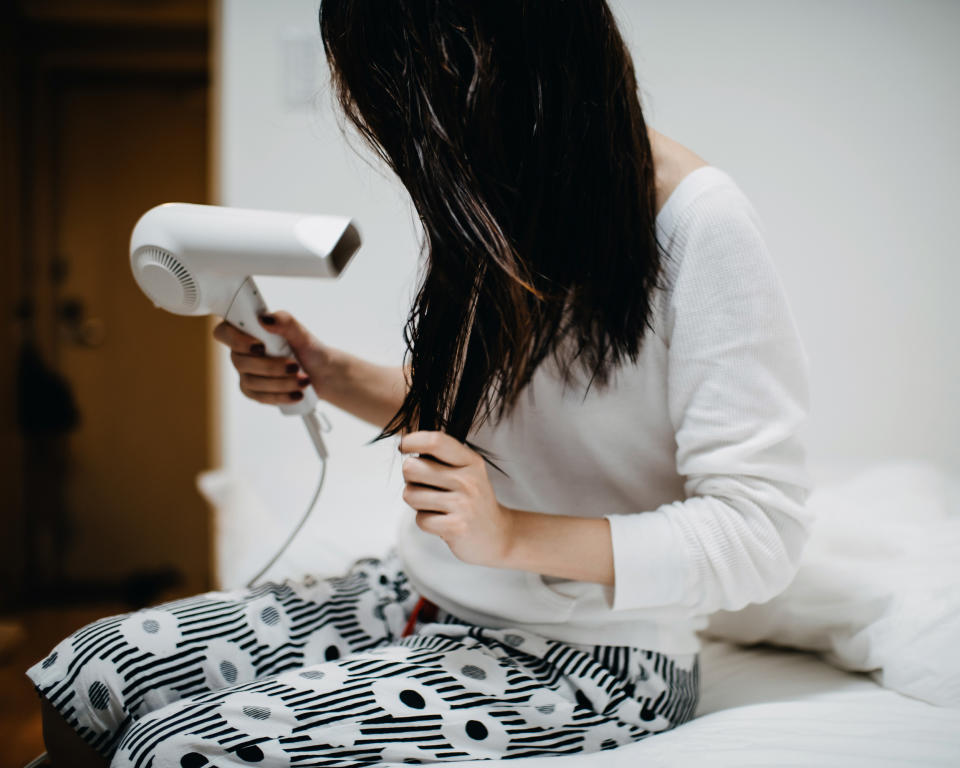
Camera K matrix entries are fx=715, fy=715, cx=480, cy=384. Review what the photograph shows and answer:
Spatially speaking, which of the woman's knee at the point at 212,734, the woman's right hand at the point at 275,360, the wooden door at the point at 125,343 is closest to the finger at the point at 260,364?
the woman's right hand at the point at 275,360

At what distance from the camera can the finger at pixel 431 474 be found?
49 centimetres

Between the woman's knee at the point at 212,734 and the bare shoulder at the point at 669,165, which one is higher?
the bare shoulder at the point at 669,165

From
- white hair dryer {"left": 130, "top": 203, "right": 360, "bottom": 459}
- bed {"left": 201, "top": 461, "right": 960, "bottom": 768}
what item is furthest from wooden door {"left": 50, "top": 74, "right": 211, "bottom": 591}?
white hair dryer {"left": 130, "top": 203, "right": 360, "bottom": 459}

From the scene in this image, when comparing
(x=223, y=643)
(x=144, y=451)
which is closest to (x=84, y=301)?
(x=144, y=451)

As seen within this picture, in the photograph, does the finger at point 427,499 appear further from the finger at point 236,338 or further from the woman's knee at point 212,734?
the finger at point 236,338

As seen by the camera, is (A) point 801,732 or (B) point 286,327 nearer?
(A) point 801,732

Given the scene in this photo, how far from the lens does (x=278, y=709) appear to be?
48 cm

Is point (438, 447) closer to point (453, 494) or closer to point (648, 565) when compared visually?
point (453, 494)

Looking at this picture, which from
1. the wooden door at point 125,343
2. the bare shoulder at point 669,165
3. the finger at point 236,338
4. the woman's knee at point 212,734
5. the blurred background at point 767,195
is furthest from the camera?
the wooden door at point 125,343

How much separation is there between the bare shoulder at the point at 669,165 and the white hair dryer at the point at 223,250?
25 centimetres

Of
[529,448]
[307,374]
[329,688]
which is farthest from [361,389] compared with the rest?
[329,688]

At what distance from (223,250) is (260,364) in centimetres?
17

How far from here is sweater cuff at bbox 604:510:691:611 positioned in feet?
1.78

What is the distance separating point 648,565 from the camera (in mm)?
542
